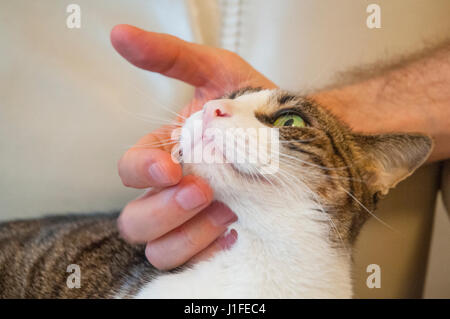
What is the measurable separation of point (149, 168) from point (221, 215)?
15 cm

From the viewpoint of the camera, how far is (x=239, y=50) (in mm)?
952

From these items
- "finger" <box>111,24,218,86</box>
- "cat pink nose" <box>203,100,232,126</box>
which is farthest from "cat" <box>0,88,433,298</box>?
"finger" <box>111,24,218,86</box>

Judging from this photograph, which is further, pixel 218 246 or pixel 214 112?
pixel 218 246

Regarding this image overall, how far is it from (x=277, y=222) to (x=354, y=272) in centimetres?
20

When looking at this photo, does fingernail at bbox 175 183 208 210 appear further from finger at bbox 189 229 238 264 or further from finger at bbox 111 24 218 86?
finger at bbox 111 24 218 86

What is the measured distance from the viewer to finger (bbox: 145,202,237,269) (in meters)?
0.54

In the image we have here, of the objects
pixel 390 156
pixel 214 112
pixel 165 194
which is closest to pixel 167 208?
pixel 165 194

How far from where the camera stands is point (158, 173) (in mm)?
471

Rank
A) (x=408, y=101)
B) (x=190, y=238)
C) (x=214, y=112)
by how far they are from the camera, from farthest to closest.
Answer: (x=408, y=101) < (x=190, y=238) < (x=214, y=112)

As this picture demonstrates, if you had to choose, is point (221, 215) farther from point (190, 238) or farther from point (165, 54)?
point (165, 54)

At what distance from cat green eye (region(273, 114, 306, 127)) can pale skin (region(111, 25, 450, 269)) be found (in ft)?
0.52

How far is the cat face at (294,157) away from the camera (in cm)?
45
